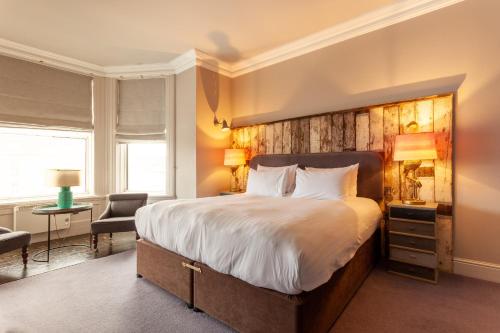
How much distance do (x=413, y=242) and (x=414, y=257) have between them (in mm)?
153

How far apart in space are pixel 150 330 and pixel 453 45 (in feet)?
12.8

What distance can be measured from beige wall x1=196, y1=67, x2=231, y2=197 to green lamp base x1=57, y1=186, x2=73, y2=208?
1795 millimetres

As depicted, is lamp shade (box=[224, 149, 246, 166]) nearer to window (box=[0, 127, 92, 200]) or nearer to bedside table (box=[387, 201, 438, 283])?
bedside table (box=[387, 201, 438, 283])

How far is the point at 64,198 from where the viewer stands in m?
3.43

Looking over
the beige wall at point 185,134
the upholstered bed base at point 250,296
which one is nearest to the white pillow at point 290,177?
the upholstered bed base at point 250,296

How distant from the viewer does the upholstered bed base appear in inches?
57.1

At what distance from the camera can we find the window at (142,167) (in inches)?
187

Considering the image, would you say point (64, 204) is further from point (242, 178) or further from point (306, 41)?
point (306, 41)

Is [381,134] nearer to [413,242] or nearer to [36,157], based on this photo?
[413,242]

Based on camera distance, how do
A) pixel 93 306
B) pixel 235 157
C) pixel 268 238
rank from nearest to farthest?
pixel 268 238 < pixel 93 306 < pixel 235 157

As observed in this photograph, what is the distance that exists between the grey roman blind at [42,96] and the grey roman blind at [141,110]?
0.53 meters

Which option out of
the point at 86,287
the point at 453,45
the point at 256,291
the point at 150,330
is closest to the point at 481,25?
the point at 453,45

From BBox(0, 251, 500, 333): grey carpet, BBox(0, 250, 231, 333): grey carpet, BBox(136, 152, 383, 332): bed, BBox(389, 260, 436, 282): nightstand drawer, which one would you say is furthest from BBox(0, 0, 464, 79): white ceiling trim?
BBox(0, 250, 231, 333): grey carpet

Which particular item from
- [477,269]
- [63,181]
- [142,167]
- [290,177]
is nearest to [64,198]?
[63,181]
